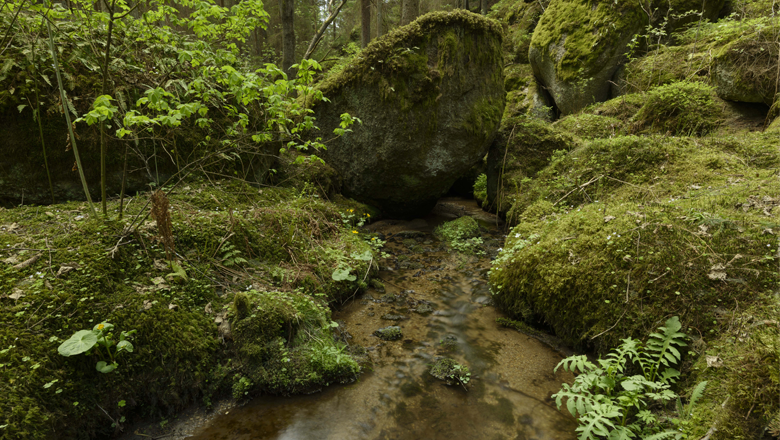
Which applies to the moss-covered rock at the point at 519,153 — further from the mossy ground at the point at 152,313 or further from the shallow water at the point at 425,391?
the mossy ground at the point at 152,313

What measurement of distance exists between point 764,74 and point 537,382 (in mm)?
6851

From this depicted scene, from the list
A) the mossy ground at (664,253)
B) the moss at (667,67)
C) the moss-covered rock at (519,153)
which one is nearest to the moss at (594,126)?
the moss-covered rock at (519,153)

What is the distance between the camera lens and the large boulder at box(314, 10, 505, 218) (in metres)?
6.96

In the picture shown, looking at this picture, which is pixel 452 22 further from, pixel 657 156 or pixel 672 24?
pixel 672 24

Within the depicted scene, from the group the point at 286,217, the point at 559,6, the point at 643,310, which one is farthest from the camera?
the point at 559,6

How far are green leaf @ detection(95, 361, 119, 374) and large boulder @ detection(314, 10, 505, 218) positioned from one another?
5.84 m

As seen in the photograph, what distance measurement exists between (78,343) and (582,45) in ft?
43.0

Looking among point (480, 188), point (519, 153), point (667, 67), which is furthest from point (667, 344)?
point (667, 67)

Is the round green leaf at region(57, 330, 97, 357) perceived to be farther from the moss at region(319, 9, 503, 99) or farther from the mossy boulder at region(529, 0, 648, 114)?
the mossy boulder at region(529, 0, 648, 114)

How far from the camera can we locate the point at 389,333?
433 centimetres

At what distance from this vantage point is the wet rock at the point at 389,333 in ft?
14.0

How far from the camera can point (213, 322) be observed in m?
3.45

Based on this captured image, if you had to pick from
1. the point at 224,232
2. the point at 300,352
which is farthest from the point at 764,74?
the point at 224,232

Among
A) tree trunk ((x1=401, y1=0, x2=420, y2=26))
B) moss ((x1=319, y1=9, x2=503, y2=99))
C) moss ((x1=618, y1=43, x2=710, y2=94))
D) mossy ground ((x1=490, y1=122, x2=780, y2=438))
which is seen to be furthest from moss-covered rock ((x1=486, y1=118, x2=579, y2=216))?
tree trunk ((x1=401, y1=0, x2=420, y2=26))
